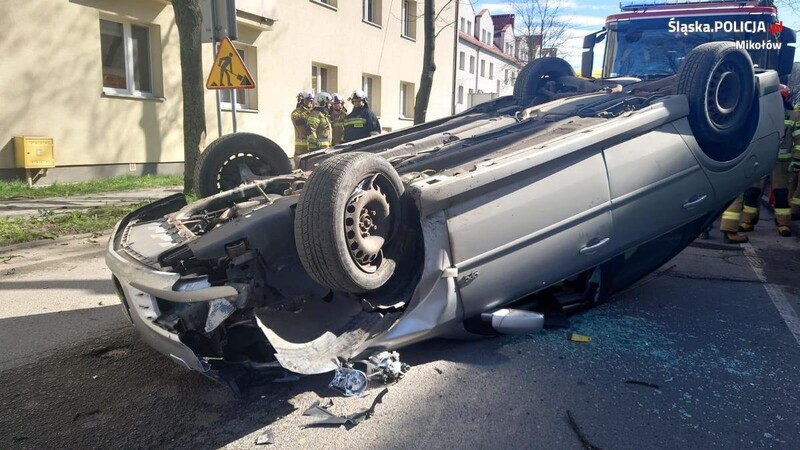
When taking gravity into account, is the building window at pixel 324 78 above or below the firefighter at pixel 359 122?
above

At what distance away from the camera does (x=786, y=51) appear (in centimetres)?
730

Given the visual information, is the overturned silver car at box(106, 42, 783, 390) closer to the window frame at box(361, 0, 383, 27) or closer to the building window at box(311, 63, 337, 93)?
the building window at box(311, 63, 337, 93)

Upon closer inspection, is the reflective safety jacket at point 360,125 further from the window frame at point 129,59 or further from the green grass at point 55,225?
the window frame at point 129,59

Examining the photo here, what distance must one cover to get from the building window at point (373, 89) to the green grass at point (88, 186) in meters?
9.01

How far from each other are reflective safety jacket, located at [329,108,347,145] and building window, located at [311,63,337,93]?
21.4ft

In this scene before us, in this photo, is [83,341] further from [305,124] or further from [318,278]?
[305,124]

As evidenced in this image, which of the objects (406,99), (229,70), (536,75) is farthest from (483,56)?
(536,75)

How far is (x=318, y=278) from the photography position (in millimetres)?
2590

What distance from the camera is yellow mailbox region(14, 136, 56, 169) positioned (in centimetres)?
899

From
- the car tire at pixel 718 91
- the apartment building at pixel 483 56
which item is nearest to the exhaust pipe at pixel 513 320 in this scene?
the car tire at pixel 718 91

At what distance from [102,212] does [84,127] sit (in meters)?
3.43

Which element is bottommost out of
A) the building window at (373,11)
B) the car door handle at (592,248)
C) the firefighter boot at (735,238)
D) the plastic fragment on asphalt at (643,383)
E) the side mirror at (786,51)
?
the plastic fragment on asphalt at (643,383)

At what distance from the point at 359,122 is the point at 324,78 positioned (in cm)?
899

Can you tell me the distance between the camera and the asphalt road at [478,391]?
246 cm
